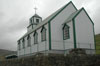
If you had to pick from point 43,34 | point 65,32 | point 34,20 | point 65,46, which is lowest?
point 65,46

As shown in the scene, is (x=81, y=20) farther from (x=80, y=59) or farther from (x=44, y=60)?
(x=44, y=60)

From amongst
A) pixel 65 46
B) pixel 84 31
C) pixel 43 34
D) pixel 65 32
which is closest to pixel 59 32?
pixel 65 32

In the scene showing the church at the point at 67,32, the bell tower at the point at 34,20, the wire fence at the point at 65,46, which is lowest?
the wire fence at the point at 65,46

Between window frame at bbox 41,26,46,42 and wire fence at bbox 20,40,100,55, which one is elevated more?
window frame at bbox 41,26,46,42

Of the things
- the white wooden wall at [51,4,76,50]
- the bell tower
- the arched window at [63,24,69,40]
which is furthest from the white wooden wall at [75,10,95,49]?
the bell tower

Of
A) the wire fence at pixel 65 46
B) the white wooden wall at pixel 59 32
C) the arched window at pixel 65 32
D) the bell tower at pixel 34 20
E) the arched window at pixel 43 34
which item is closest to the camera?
the wire fence at pixel 65 46

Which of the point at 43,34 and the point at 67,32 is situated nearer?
the point at 67,32

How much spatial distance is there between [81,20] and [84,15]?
92 cm

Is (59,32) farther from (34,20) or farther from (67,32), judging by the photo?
(34,20)

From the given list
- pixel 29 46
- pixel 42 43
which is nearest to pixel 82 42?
pixel 42 43

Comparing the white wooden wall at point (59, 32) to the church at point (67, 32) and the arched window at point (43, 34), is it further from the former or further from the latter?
the arched window at point (43, 34)

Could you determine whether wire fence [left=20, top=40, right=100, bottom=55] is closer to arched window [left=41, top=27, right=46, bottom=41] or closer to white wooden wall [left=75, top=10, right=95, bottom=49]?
white wooden wall [left=75, top=10, right=95, bottom=49]

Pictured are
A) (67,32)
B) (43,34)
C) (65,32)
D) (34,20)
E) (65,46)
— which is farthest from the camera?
(34,20)

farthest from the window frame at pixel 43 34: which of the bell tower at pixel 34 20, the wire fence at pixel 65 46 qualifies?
the bell tower at pixel 34 20
